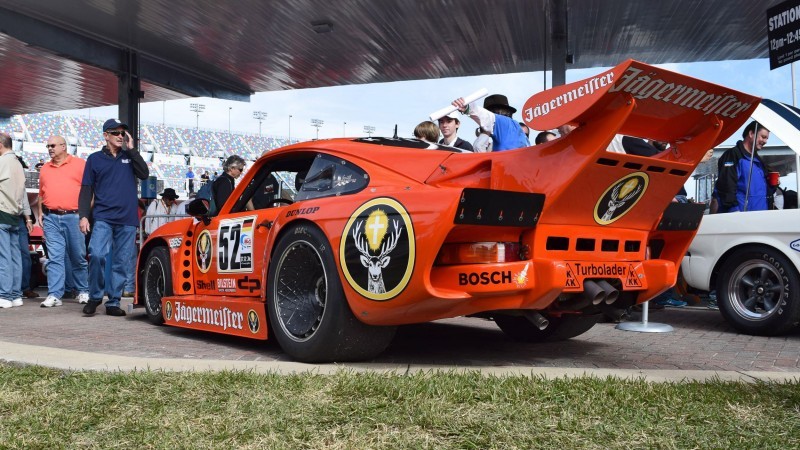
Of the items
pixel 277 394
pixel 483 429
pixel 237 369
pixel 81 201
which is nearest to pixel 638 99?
pixel 483 429

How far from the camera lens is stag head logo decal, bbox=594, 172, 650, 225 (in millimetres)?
3838

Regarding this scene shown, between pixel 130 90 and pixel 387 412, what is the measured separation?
44.8 ft

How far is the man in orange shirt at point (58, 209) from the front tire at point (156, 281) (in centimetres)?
219

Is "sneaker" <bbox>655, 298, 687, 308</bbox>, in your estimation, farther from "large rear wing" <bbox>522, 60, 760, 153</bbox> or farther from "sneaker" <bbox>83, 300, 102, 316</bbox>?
"sneaker" <bbox>83, 300, 102, 316</bbox>

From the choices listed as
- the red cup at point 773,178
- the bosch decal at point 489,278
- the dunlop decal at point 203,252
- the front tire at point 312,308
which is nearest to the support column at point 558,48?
the red cup at point 773,178

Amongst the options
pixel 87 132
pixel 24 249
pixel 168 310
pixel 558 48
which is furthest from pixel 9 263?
pixel 87 132

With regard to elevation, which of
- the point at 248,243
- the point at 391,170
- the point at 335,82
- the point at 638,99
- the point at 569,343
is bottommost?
the point at 569,343

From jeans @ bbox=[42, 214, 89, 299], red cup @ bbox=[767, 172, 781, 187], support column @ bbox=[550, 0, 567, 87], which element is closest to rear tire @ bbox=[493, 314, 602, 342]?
red cup @ bbox=[767, 172, 781, 187]

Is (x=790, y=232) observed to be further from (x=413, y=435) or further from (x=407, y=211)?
(x=413, y=435)

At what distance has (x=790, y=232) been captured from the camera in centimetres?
584

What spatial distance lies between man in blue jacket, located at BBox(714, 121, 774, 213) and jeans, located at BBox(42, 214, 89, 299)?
713 centimetres

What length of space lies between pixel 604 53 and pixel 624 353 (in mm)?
10452

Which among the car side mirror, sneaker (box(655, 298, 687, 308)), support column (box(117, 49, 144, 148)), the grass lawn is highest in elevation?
support column (box(117, 49, 144, 148))

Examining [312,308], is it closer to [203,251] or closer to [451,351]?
[451,351]
